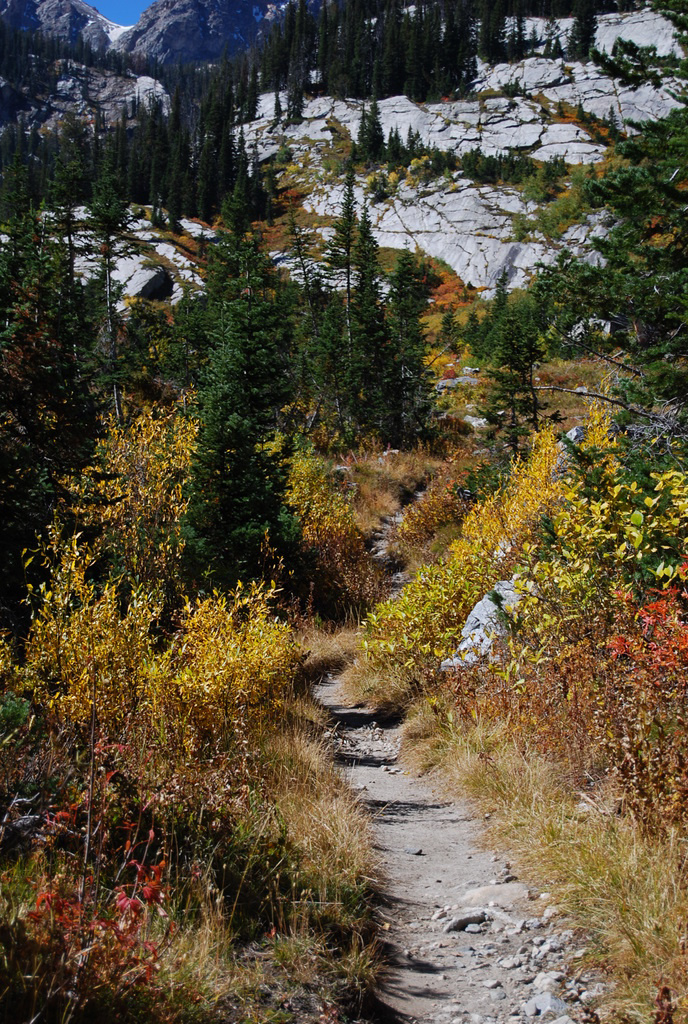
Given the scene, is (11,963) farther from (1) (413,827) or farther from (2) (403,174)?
(2) (403,174)

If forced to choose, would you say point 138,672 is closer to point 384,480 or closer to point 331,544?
point 331,544

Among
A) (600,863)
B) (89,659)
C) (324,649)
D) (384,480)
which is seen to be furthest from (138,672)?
(384,480)

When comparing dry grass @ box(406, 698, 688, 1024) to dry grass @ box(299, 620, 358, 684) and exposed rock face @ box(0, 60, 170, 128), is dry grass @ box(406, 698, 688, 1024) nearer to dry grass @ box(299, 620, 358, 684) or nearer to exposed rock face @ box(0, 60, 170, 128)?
dry grass @ box(299, 620, 358, 684)

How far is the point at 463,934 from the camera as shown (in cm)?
307

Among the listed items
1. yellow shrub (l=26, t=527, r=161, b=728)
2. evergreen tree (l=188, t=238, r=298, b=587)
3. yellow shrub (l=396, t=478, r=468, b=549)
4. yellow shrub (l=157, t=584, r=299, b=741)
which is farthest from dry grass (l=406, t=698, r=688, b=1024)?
yellow shrub (l=396, t=478, r=468, b=549)

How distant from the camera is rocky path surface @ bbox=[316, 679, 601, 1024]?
2.54 metres

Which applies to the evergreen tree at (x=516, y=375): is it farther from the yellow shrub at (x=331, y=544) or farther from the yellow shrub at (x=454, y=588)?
the yellow shrub at (x=454, y=588)

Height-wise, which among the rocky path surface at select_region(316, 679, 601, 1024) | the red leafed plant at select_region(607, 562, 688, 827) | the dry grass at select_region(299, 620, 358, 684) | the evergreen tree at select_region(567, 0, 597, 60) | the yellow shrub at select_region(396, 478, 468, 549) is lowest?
the dry grass at select_region(299, 620, 358, 684)

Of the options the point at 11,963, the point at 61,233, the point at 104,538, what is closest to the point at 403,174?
the point at 61,233

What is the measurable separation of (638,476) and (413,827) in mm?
3953

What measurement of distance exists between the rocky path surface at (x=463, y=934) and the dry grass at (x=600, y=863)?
0.12 metres

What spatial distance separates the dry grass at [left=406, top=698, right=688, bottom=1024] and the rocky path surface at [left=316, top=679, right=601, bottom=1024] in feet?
0.41

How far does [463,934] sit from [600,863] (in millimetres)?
763

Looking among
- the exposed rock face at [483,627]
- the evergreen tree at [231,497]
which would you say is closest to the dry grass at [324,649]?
the evergreen tree at [231,497]
